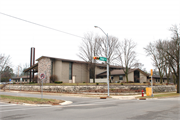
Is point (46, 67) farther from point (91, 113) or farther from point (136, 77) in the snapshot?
point (91, 113)

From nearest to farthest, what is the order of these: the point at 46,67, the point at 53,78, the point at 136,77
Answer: the point at 53,78 → the point at 46,67 → the point at 136,77

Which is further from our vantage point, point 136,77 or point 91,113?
point 136,77

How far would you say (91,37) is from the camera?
43969 mm

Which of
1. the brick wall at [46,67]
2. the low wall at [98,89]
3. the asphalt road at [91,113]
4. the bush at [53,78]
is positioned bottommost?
the low wall at [98,89]

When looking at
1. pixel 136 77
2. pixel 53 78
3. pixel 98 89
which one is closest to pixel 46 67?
pixel 53 78

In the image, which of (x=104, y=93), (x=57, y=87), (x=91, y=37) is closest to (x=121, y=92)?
(x=104, y=93)

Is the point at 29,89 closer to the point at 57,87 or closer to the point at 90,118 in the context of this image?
the point at 57,87

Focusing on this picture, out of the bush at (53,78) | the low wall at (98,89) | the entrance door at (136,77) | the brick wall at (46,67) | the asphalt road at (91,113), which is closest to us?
the asphalt road at (91,113)

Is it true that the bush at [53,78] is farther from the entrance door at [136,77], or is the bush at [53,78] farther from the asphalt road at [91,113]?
the asphalt road at [91,113]

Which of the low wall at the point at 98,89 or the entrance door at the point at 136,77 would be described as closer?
the low wall at the point at 98,89

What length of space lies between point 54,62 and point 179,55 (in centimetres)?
3149

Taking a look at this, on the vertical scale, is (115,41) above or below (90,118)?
above

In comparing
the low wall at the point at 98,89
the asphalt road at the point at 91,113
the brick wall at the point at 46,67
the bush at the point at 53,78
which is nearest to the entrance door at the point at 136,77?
the low wall at the point at 98,89

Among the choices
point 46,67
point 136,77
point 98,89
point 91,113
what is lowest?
point 98,89
